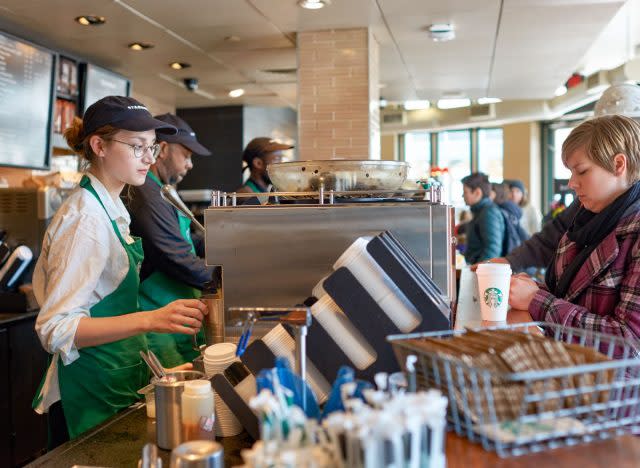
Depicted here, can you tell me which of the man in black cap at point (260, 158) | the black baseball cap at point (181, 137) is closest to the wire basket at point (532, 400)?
the black baseball cap at point (181, 137)

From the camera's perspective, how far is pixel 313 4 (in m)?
4.11

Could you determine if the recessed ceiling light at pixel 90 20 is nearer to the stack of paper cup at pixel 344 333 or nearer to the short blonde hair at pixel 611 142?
the short blonde hair at pixel 611 142

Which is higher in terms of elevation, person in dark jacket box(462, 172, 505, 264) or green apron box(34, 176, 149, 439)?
person in dark jacket box(462, 172, 505, 264)

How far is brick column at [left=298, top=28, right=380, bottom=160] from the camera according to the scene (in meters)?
4.80

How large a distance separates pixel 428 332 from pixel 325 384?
0.68 ft

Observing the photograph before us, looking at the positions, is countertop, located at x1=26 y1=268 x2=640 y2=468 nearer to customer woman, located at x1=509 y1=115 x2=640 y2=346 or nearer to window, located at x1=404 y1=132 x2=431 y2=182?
customer woman, located at x1=509 y1=115 x2=640 y2=346

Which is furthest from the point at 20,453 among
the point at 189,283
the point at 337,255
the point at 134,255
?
the point at 337,255

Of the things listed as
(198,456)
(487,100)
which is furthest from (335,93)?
(487,100)

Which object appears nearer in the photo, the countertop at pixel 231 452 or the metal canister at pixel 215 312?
the countertop at pixel 231 452

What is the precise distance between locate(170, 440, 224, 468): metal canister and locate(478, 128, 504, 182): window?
12303 mm

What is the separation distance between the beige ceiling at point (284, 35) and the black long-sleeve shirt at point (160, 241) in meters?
1.96

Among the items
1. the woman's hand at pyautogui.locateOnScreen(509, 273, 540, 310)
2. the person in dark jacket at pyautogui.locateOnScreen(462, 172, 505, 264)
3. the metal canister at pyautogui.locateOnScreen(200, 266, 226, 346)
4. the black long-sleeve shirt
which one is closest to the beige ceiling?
the person in dark jacket at pyautogui.locateOnScreen(462, 172, 505, 264)

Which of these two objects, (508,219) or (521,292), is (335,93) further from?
(521,292)

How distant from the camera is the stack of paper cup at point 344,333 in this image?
1.18 m
